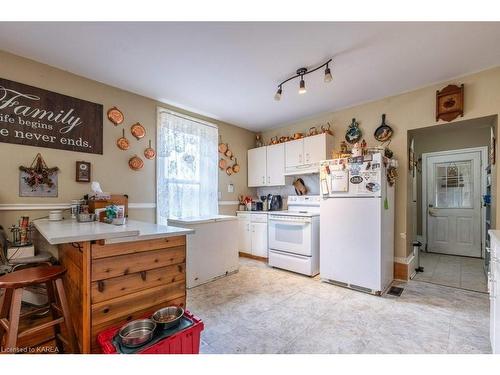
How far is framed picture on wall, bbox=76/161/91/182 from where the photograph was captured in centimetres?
256

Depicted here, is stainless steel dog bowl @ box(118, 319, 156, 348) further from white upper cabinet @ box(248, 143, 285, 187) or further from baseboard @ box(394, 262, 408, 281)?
white upper cabinet @ box(248, 143, 285, 187)

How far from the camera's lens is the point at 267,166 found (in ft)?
14.3

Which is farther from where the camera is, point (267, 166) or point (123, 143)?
point (267, 166)

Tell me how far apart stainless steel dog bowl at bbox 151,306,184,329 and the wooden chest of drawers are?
116 millimetres

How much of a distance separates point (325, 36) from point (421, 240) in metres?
4.49

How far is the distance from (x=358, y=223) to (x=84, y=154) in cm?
331

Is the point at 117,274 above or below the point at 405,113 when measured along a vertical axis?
below

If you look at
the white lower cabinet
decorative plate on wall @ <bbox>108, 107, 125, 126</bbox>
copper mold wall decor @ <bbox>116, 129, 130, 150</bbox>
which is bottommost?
the white lower cabinet

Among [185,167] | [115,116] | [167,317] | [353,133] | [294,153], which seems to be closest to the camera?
[167,317]

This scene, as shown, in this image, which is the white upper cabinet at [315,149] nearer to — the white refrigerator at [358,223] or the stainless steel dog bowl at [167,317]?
the white refrigerator at [358,223]

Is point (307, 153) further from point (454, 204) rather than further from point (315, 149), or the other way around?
point (454, 204)

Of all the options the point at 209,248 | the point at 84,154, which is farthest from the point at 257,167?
the point at 84,154

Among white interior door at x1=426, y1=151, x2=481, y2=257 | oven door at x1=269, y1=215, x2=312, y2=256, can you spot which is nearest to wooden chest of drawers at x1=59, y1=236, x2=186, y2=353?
oven door at x1=269, y1=215, x2=312, y2=256
